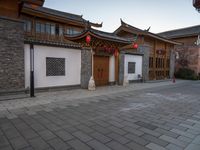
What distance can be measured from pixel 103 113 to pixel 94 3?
9434 millimetres

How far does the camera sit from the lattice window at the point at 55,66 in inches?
289

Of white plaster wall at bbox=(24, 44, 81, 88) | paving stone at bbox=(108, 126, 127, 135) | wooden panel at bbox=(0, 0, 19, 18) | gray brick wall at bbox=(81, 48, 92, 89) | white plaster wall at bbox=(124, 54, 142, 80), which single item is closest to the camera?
paving stone at bbox=(108, 126, 127, 135)

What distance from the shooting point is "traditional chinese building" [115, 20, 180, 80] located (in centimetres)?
1188

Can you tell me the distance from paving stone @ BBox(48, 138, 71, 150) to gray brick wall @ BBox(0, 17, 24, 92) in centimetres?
463

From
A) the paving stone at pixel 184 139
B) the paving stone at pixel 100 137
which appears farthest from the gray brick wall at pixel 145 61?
the paving stone at pixel 100 137

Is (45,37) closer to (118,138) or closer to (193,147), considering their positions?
(118,138)

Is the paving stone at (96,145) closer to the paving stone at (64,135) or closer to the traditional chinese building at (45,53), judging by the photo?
the paving stone at (64,135)

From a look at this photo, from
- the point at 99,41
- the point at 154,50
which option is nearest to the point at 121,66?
the point at 99,41

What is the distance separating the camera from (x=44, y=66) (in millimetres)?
7184

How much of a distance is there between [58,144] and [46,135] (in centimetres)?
46

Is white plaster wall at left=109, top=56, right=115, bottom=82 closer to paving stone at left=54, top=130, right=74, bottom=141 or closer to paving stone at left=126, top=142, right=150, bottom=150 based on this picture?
paving stone at left=54, top=130, right=74, bottom=141

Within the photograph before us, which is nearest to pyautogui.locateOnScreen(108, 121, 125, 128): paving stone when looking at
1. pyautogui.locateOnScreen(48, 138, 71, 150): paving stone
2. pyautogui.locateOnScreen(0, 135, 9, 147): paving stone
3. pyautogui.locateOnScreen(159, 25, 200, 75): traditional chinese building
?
pyautogui.locateOnScreen(48, 138, 71, 150): paving stone

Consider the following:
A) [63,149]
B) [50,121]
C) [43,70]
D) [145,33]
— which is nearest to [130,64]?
[145,33]

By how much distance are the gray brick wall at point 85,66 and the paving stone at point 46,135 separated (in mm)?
5665
